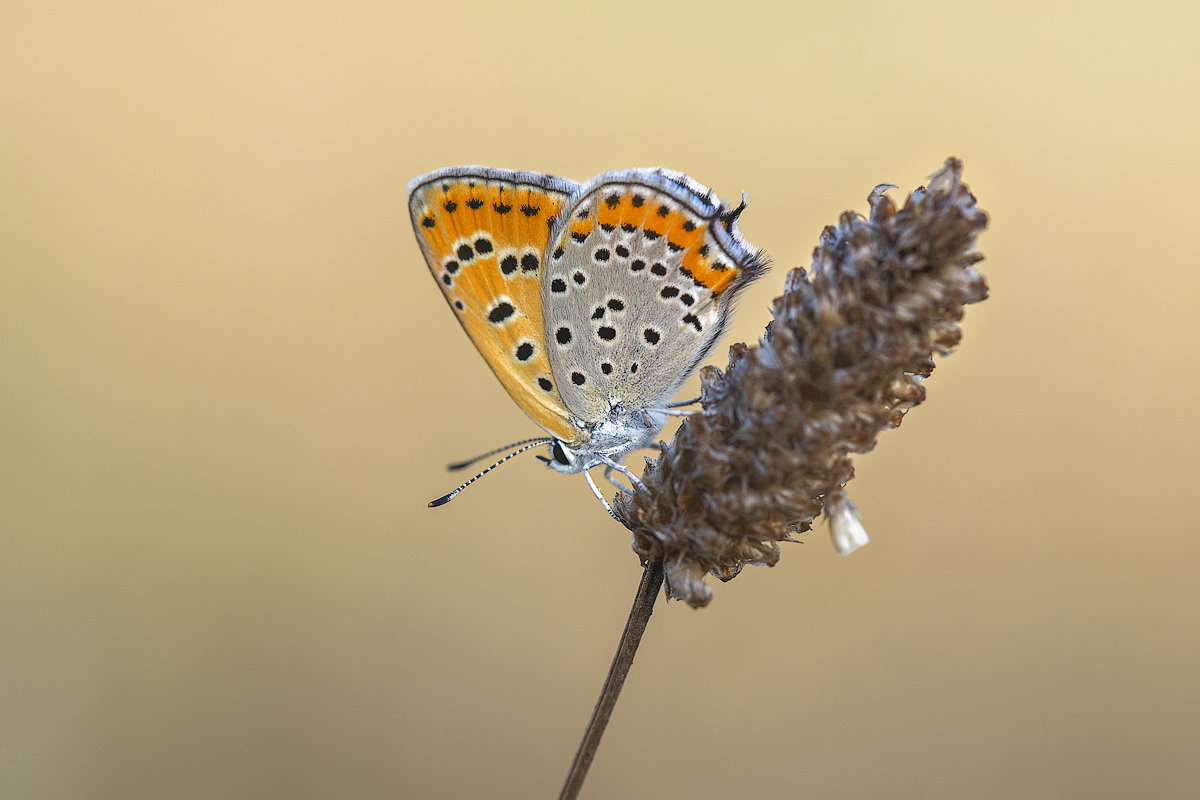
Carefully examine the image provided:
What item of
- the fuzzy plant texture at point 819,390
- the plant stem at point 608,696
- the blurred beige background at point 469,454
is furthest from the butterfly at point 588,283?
the blurred beige background at point 469,454

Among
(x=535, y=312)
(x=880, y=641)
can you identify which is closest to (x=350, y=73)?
(x=535, y=312)

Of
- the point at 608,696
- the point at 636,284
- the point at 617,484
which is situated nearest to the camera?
the point at 608,696

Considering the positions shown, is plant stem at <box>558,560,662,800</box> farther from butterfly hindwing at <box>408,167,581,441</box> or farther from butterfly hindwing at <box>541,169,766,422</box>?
butterfly hindwing at <box>408,167,581,441</box>

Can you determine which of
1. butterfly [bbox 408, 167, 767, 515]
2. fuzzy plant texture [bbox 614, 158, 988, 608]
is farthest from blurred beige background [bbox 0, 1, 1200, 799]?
fuzzy plant texture [bbox 614, 158, 988, 608]

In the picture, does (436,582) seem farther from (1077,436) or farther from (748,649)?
(1077,436)

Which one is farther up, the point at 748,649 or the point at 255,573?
the point at 255,573

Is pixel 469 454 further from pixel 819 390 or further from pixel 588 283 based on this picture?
pixel 819 390

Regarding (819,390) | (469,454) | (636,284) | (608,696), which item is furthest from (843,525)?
(469,454)

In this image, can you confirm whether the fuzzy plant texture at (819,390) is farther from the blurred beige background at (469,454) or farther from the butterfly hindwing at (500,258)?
the blurred beige background at (469,454)
